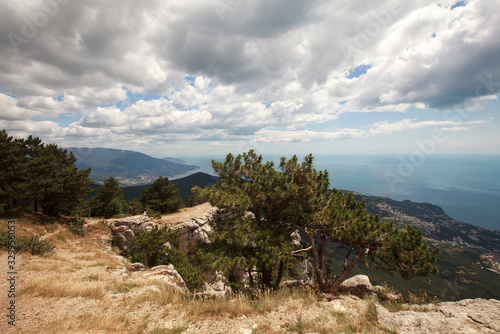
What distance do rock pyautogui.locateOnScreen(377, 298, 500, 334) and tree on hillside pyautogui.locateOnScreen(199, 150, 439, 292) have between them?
2150 millimetres

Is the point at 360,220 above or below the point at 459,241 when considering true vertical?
above

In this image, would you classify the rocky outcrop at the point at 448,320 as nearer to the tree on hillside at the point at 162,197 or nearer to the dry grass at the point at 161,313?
the dry grass at the point at 161,313

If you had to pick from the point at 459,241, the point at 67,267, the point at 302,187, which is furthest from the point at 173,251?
the point at 459,241

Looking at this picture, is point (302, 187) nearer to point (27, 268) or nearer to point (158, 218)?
point (27, 268)

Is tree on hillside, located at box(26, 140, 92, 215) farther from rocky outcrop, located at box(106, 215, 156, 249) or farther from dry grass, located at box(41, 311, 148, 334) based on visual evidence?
dry grass, located at box(41, 311, 148, 334)

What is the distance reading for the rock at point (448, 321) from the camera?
5324 millimetres

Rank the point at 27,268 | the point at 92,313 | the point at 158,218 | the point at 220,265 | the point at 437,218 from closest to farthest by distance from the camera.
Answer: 1. the point at 92,313
2. the point at 220,265
3. the point at 27,268
4. the point at 158,218
5. the point at 437,218

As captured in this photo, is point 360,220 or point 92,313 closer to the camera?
point 92,313

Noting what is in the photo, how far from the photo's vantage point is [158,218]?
29391 millimetres

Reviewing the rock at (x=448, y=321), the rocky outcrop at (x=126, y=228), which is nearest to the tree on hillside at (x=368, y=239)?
the rock at (x=448, y=321)

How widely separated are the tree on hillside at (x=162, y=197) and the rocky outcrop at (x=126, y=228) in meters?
8.45

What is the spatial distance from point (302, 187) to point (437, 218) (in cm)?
17195

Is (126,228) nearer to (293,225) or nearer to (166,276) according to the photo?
(166,276)

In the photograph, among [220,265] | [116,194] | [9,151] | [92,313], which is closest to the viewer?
[92,313]
